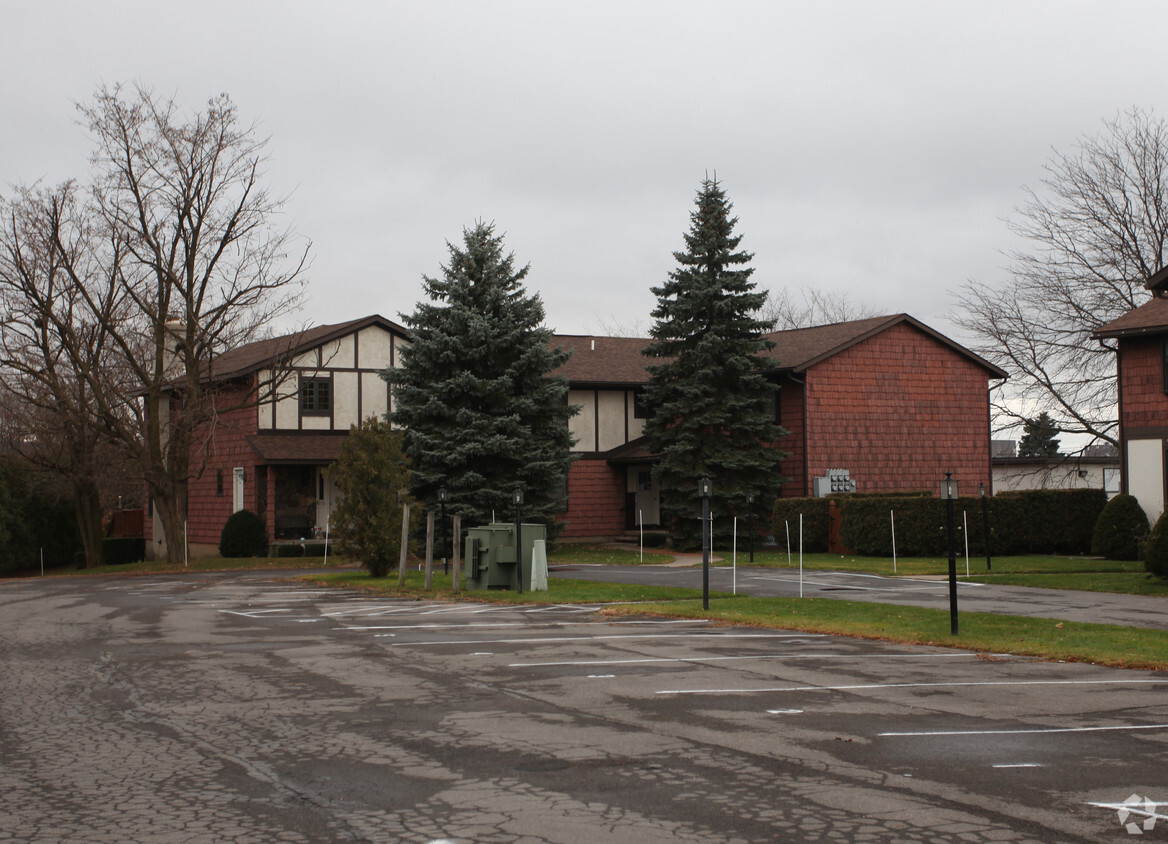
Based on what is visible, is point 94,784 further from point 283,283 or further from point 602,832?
point 283,283

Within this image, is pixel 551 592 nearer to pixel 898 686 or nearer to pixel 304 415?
pixel 898 686

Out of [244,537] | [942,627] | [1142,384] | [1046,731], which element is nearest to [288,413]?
[244,537]

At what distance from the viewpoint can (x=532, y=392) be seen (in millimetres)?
34312

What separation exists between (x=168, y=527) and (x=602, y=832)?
3547 cm

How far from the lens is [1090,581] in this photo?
22516 millimetres

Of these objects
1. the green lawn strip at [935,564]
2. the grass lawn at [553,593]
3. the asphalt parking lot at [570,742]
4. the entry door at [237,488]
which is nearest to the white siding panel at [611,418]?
the green lawn strip at [935,564]

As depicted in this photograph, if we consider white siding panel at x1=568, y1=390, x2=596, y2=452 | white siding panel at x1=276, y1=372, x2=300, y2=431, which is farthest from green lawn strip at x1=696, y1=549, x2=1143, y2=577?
white siding panel at x1=276, y1=372, x2=300, y2=431

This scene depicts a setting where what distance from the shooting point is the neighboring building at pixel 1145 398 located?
2861 centimetres

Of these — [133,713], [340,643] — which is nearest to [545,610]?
[340,643]

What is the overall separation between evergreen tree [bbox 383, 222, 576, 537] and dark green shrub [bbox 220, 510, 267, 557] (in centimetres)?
789

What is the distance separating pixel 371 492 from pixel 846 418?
1745cm

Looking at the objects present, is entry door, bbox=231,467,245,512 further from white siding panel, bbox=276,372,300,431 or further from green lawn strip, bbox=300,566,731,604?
green lawn strip, bbox=300,566,731,604

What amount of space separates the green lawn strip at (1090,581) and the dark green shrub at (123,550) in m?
36.5

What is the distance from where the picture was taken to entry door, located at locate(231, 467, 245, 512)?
4125 centimetres
